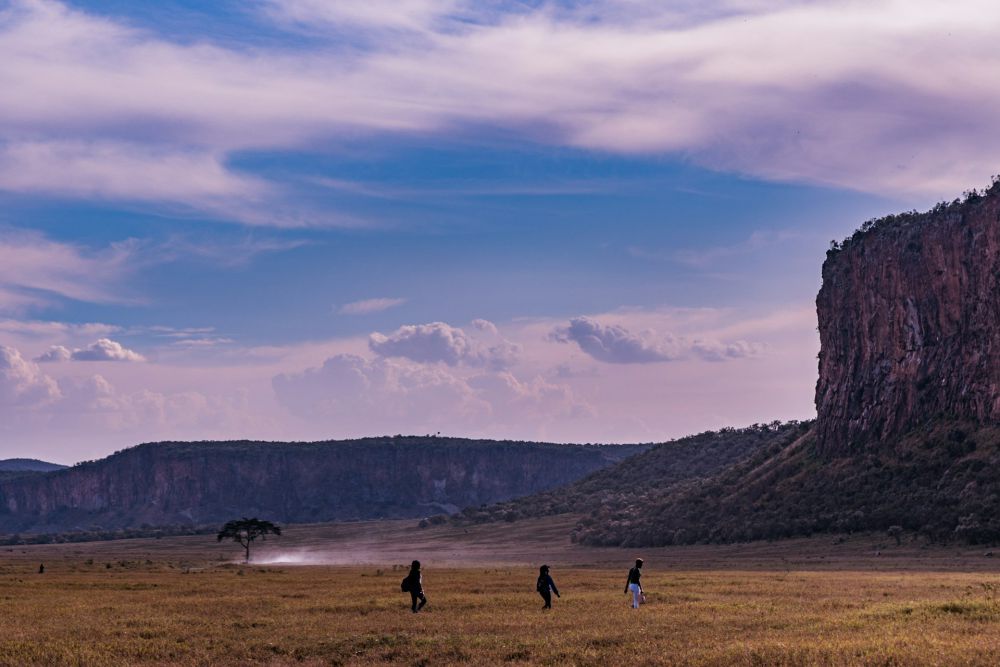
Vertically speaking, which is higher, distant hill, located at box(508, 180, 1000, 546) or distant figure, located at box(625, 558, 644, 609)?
distant hill, located at box(508, 180, 1000, 546)

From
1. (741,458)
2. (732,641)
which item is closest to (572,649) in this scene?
(732,641)

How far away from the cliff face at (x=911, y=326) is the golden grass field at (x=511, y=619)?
3413cm

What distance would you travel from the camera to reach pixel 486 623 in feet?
102

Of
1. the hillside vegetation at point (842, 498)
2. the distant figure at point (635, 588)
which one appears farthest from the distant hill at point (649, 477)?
the distant figure at point (635, 588)

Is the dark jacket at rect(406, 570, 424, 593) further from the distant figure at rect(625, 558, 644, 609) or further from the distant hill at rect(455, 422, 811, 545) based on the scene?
the distant hill at rect(455, 422, 811, 545)

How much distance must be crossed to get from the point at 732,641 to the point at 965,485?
68243 millimetres

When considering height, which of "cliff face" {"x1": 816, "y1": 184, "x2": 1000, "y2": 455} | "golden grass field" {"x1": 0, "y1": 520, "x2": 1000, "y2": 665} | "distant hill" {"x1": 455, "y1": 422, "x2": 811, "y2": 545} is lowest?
"golden grass field" {"x1": 0, "y1": 520, "x2": 1000, "y2": 665}

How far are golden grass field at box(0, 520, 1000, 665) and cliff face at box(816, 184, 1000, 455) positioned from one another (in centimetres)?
3413

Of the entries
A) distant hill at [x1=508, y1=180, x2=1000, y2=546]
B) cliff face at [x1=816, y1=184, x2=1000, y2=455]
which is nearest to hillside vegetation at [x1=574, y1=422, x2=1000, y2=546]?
distant hill at [x1=508, y1=180, x2=1000, y2=546]

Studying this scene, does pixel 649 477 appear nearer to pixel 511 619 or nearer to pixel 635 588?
pixel 635 588

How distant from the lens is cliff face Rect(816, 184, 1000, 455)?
9419 cm

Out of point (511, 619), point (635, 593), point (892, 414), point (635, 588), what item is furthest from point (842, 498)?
point (511, 619)

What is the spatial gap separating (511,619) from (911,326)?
263 feet

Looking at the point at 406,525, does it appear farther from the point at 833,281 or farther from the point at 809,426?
the point at 833,281
